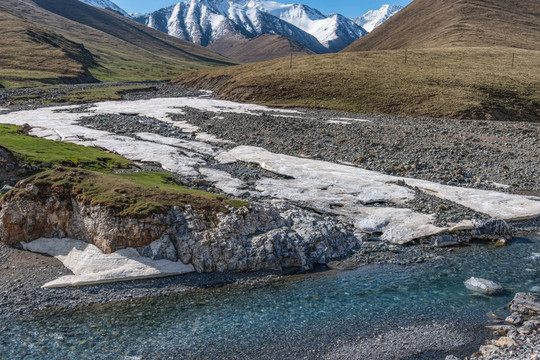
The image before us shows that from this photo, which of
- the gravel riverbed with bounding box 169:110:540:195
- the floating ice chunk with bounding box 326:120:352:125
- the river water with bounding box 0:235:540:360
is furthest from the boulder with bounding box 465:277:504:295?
the floating ice chunk with bounding box 326:120:352:125

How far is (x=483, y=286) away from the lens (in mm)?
20531

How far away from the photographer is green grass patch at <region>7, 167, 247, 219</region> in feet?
77.8

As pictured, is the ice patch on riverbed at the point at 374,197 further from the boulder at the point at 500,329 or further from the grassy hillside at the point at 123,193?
the boulder at the point at 500,329

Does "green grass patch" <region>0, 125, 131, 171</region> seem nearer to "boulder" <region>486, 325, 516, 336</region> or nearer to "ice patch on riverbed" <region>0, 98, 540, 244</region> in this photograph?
"ice patch on riverbed" <region>0, 98, 540, 244</region>

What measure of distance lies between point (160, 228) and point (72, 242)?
5.52 meters

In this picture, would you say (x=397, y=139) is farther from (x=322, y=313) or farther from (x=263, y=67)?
(x=263, y=67)

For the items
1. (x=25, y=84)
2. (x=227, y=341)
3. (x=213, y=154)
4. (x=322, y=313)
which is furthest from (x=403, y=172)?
(x=25, y=84)

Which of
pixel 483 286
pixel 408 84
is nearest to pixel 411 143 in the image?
pixel 483 286

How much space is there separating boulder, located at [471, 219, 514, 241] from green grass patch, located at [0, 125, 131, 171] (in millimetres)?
29808

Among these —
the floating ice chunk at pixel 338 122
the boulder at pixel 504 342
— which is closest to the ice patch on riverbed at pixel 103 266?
the boulder at pixel 504 342

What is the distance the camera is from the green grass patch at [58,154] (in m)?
36.5

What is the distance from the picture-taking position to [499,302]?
19406 mm

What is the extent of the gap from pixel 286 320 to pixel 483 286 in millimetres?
10233

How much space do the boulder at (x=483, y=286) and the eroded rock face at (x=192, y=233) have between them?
706cm
